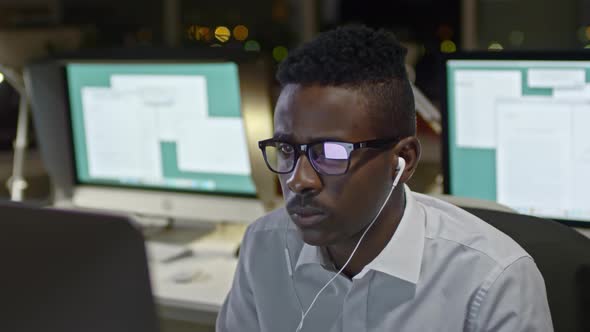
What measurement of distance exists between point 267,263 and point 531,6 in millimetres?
3483

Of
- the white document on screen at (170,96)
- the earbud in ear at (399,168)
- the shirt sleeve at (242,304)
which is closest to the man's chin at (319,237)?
the earbud in ear at (399,168)

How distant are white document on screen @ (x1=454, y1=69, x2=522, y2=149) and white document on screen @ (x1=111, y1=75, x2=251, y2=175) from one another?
53cm

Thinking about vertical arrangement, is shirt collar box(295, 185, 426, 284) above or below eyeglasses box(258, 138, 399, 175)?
below

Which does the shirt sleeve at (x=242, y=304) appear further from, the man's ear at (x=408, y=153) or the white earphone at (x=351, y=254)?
the man's ear at (x=408, y=153)

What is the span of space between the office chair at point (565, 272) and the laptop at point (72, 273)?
70cm

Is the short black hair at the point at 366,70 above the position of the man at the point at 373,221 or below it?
above

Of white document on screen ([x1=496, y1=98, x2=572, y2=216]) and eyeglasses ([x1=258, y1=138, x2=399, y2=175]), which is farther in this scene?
white document on screen ([x1=496, y1=98, x2=572, y2=216])

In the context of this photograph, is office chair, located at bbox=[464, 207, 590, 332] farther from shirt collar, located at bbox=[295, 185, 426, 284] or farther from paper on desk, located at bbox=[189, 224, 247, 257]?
paper on desk, located at bbox=[189, 224, 247, 257]

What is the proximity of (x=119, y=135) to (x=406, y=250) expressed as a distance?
1296mm

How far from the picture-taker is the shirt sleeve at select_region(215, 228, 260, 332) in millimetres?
1240

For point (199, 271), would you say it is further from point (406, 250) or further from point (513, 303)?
point (513, 303)

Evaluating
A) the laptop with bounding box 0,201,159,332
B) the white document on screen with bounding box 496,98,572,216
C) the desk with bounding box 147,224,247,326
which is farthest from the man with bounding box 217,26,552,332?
the white document on screen with bounding box 496,98,572,216

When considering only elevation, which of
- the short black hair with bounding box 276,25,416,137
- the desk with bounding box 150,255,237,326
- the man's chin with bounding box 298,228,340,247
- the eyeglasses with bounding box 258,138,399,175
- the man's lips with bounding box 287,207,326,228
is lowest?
the desk with bounding box 150,255,237,326

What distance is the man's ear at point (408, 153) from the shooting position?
3.51ft
